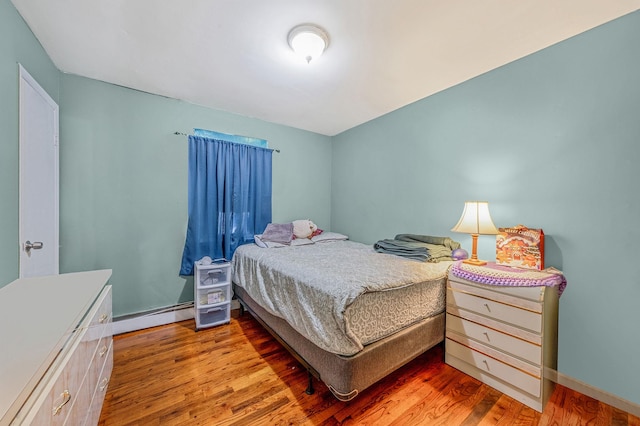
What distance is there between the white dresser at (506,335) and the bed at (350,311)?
0.50 feet

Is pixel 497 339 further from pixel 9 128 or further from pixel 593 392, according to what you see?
pixel 9 128

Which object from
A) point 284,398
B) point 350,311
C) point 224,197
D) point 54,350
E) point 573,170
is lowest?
point 284,398

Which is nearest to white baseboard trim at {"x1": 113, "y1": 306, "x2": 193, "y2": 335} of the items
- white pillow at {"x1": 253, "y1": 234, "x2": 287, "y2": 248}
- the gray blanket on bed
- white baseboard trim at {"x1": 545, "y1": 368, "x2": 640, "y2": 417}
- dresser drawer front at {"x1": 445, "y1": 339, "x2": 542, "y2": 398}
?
white pillow at {"x1": 253, "y1": 234, "x2": 287, "y2": 248}

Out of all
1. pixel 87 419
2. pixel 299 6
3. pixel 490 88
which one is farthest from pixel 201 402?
pixel 490 88

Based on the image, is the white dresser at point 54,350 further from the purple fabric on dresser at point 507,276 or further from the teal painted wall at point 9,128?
the purple fabric on dresser at point 507,276

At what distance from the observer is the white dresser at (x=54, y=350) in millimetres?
643

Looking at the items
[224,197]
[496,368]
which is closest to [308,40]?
[224,197]

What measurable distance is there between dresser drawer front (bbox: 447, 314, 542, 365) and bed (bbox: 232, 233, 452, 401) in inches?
4.6

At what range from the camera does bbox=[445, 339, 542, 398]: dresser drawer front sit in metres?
1.51

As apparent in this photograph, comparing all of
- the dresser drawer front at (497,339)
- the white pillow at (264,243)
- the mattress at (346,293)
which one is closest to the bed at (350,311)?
the mattress at (346,293)

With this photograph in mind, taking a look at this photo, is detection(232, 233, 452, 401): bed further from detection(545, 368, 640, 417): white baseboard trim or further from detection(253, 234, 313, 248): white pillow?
detection(545, 368, 640, 417): white baseboard trim

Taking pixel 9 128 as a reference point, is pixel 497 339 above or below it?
below

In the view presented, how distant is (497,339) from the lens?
1654 mm

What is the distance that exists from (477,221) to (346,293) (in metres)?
1.28
